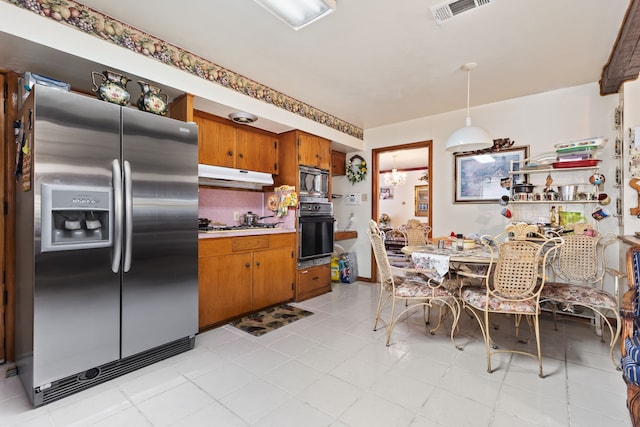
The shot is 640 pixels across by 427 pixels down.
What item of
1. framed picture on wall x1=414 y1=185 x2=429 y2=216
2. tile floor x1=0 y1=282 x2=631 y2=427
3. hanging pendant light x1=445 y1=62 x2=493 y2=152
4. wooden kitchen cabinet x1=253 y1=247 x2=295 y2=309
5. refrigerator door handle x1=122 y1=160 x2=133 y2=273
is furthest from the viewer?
framed picture on wall x1=414 y1=185 x2=429 y2=216

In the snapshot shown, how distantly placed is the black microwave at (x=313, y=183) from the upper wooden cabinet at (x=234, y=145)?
1.31 feet

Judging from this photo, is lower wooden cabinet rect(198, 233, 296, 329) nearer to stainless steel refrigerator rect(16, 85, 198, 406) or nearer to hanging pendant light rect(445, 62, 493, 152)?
stainless steel refrigerator rect(16, 85, 198, 406)

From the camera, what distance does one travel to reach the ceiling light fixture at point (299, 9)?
1914 mm

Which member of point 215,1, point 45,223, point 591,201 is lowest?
point 45,223

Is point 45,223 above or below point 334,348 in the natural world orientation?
above

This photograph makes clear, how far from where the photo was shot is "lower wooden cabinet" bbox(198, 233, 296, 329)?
112 inches

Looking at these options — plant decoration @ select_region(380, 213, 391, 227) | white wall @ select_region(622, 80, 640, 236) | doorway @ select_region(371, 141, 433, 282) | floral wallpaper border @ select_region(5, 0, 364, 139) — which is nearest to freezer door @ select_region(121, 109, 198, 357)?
floral wallpaper border @ select_region(5, 0, 364, 139)

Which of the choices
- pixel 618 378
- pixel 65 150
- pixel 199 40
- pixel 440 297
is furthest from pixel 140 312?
pixel 618 378

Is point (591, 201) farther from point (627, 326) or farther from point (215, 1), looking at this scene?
point (215, 1)

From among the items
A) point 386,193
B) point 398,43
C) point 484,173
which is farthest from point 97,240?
point 386,193

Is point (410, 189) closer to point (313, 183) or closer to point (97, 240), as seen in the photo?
point (313, 183)

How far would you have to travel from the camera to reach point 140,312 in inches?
83.3

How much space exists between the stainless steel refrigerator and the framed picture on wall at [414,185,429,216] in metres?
7.96

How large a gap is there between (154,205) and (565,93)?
14.6ft
